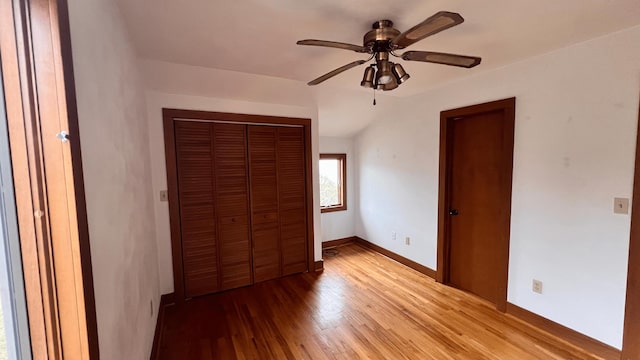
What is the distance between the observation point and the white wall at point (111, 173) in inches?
35.8

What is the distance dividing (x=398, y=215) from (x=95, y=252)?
3.33 meters

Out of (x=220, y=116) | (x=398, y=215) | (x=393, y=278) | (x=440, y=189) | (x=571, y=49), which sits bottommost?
(x=393, y=278)

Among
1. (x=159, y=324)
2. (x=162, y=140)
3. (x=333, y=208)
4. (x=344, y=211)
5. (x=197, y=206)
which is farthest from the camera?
(x=344, y=211)

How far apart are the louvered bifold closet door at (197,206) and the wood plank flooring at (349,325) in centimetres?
26

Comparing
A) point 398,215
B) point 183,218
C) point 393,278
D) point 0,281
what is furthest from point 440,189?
point 0,281

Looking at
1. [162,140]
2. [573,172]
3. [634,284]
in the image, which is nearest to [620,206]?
[573,172]

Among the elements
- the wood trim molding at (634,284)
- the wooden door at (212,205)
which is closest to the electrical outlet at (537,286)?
the wood trim molding at (634,284)

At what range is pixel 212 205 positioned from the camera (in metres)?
2.81

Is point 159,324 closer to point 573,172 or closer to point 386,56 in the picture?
point 386,56

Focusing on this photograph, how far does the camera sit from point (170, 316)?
2.47m

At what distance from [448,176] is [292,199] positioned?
5.94ft

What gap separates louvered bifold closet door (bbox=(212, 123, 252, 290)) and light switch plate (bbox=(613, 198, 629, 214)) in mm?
3067

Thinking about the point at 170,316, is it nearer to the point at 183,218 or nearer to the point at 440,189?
the point at 183,218

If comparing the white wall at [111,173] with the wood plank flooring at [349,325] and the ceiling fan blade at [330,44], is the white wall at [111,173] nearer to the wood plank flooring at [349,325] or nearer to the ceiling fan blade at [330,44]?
the wood plank flooring at [349,325]
